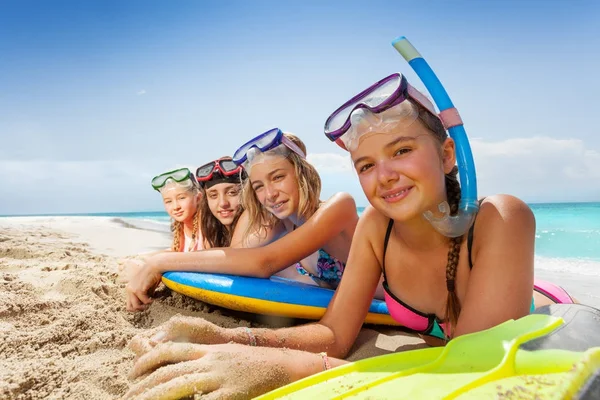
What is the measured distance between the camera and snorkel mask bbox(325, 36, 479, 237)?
1763 millimetres

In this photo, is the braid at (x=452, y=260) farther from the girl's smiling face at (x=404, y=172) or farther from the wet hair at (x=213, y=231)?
the wet hair at (x=213, y=231)

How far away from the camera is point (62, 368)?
2033 millimetres

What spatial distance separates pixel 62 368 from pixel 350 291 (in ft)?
4.66

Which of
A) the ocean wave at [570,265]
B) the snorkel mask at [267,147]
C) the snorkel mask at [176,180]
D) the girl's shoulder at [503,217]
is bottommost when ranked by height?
the ocean wave at [570,265]

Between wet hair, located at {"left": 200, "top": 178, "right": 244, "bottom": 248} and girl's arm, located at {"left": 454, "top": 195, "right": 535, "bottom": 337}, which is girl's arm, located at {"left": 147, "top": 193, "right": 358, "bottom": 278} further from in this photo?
wet hair, located at {"left": 200, "top": 178, "right": 244, "bottom": 248}

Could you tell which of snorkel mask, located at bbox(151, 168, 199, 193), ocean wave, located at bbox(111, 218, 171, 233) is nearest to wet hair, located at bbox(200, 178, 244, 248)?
snorkel mask, located at bbox(151, 168, 199, 193)

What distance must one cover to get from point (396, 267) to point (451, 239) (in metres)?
0.32

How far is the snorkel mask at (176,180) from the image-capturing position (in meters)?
4.86

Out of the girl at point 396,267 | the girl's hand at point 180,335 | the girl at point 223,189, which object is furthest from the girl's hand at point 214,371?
the girl at point 223,189

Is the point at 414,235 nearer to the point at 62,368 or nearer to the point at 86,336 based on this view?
the point at 62,368

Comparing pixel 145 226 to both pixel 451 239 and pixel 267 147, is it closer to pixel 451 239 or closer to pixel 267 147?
pixel 267 147

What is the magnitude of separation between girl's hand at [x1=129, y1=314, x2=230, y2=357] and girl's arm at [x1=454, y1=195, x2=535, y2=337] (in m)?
1.03

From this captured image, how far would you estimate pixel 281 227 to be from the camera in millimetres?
3709

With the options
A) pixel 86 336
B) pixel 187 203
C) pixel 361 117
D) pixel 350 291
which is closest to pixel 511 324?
pixel 350 291
